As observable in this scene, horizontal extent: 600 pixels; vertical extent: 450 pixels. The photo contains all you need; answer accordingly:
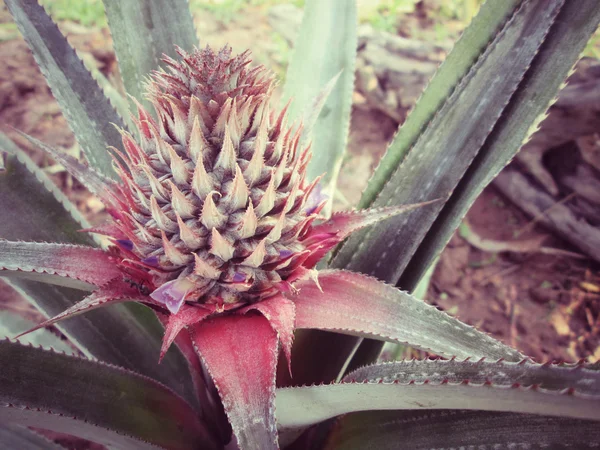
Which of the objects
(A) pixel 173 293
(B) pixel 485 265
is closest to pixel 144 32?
(A) pixel 173 293

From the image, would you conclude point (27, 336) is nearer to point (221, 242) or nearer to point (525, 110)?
point (221, 242)

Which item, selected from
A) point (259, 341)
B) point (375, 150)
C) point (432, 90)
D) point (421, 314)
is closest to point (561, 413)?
point (421, 314)

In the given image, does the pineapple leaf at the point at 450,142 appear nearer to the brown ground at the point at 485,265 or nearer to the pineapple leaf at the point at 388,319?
the pineapple leaf at the point at 388,319

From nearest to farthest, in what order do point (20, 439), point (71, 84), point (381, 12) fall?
point (20, 439) < point (71, 84) < point (381, 12)

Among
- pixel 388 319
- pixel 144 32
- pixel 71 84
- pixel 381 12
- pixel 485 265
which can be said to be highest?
pixel 381 12

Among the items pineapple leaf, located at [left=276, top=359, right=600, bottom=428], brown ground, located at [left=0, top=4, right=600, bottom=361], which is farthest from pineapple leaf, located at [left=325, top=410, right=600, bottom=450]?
brown ground, located at [left=0, top=4, right=600, bottom=361]

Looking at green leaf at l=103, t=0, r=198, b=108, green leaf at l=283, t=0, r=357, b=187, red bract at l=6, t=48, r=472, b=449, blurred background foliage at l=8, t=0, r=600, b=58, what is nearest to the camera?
red bract at l=6, t=48, r=472, b=449

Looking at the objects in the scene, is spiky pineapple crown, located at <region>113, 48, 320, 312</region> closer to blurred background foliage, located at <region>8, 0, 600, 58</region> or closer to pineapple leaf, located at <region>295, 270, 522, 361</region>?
pineapple leaf, located at <region>295, 270, 522, 361</region>
